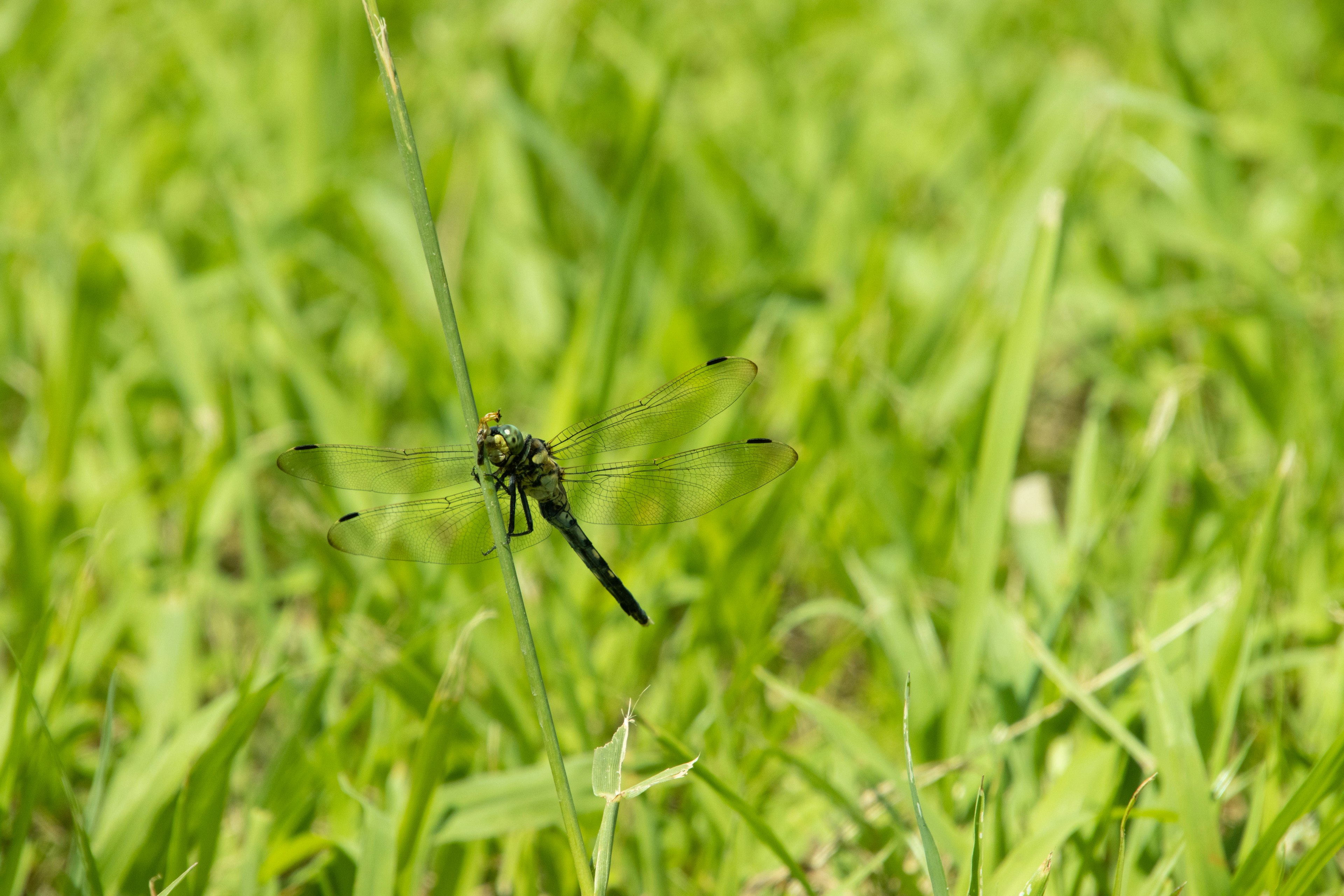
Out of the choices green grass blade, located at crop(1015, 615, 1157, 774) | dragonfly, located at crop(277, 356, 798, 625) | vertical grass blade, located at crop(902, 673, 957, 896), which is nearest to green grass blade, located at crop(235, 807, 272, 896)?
dragonfly, located at crop(277, 356, 798, 625)

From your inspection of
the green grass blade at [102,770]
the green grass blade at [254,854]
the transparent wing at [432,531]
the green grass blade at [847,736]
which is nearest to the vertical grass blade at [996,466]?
the green grass blade at [847,736]

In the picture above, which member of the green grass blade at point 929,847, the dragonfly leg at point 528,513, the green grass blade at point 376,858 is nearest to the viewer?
the green grass blade at point 929,847

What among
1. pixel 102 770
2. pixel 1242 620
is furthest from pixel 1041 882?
pixel 102 770

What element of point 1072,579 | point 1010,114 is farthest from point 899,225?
point 1072,579

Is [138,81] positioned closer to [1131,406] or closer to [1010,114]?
[1010,114]

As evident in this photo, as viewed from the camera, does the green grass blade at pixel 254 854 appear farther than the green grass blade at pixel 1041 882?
Yes

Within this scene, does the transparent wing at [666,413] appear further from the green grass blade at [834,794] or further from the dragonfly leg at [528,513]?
the green grass blade at [834,794]

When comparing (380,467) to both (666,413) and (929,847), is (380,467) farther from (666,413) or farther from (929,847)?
(929,847)
